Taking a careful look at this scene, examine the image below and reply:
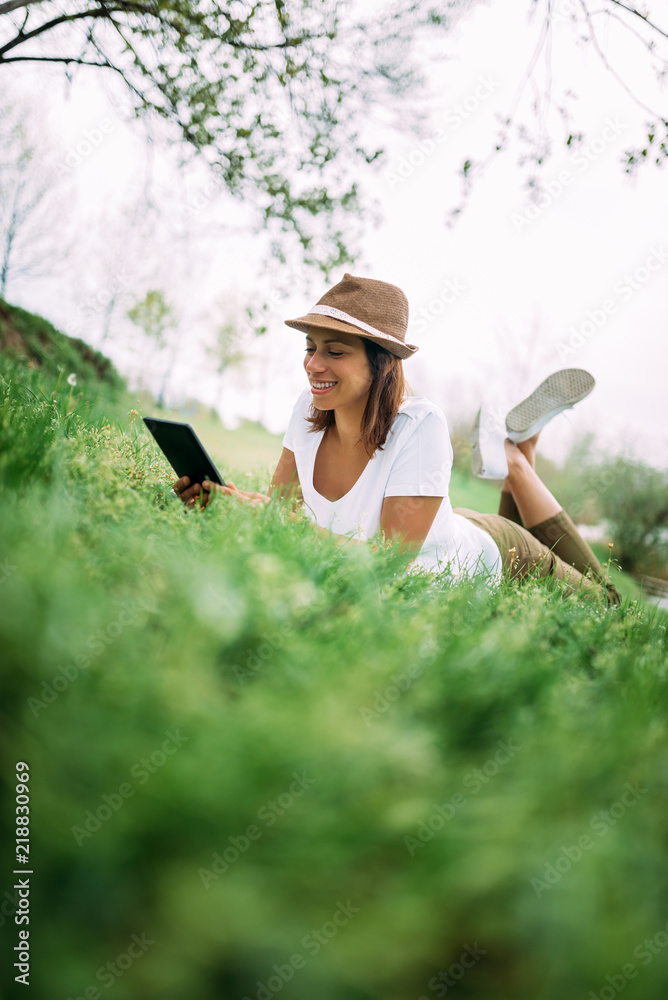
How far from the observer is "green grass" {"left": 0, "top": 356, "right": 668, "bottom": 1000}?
0.65 meters

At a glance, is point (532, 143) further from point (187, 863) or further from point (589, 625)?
point (187, 863)

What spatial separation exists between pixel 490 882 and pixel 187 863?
37 centimetres

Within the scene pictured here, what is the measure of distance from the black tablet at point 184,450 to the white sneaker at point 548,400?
2629 millimetres

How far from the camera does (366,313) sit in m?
3.03

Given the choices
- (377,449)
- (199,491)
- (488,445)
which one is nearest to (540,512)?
(488,445)

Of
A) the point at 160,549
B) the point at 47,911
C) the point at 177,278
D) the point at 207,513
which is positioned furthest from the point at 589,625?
the point at 177,278

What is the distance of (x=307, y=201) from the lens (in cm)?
645

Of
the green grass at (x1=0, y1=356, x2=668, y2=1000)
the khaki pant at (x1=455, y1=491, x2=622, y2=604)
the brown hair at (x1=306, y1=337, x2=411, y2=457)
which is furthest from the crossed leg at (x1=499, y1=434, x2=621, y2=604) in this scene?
the green grass at (x1=0, y1=356, x2=668, y2=1000)

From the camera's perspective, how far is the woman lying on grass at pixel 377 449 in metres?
2.94

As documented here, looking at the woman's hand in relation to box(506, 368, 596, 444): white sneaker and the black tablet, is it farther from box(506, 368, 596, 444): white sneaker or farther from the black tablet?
box(506, 368, 596, 444): white sneaker

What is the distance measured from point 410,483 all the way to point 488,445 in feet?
4.28

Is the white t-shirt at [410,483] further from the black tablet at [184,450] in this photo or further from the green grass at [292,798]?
the green grass at [292,798]

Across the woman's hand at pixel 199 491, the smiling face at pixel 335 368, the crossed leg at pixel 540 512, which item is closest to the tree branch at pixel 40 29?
the smiling face at pixel 335 368

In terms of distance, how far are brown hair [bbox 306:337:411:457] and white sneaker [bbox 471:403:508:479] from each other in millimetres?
1011
